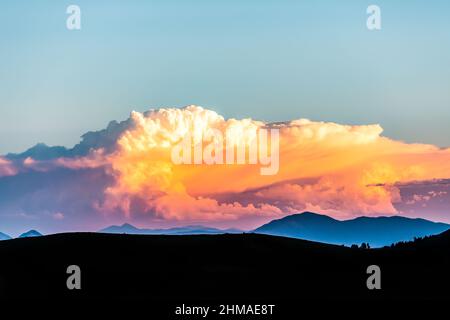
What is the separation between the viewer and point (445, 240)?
176500 millimetres

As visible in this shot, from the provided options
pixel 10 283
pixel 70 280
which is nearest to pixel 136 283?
pixel 70 280

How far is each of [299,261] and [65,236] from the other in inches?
1699

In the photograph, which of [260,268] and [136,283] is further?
[260,268]

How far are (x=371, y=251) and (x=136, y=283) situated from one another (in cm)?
6071
